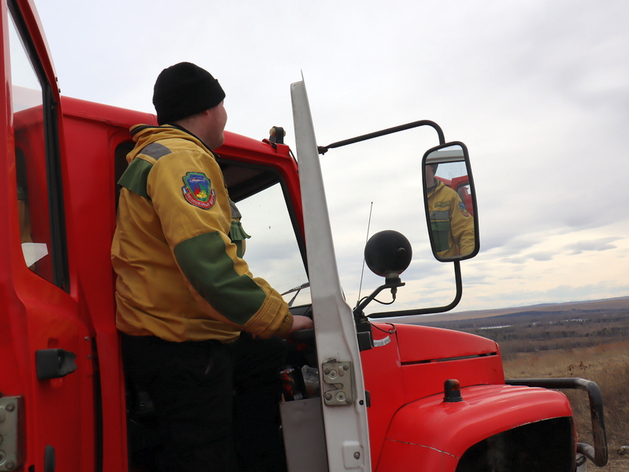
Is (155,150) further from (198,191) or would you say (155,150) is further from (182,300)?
(182,300)

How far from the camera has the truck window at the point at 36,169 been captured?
4.22 ft

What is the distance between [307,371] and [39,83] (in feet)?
4.76

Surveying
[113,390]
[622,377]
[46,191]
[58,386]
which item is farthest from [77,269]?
[622,377]

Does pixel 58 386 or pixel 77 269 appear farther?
pixel 77 269

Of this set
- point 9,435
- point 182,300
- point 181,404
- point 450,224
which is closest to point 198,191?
point 182,300

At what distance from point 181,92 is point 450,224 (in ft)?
→ 3.79

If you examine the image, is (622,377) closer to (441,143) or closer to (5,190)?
(441,143)

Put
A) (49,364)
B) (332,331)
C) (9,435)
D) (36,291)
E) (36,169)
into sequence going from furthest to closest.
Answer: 1. (332,331)
2. (36,169)
3. (36,291)
4. (49,364)
5. (9,435)

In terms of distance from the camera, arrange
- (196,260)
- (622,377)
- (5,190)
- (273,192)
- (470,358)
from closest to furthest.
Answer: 1. (5,190)
2. (196,260)
3. (273,192)
4. (470,358)
5. (622,377)

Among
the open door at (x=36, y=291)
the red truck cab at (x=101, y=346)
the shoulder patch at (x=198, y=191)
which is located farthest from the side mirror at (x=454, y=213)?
the open door at (x=36, y=291)

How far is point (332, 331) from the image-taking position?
162 centimetres

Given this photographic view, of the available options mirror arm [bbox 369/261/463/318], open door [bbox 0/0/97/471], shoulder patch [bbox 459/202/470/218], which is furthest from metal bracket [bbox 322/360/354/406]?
shoulder patch [bbox 459/202/470/218]

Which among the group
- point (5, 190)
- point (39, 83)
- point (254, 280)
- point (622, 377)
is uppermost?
point (39, 83)

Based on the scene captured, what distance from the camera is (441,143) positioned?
7.13 ft
